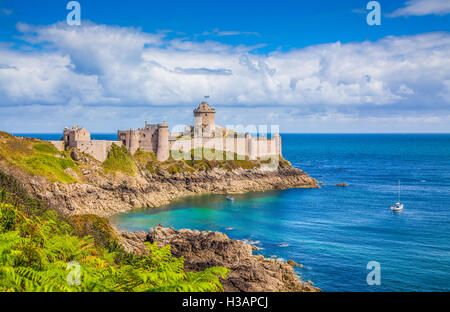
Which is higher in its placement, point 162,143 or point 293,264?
point 162,143

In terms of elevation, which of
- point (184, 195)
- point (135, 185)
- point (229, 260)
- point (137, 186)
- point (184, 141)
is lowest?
point (229, 260)

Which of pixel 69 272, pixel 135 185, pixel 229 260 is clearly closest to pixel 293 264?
pixel 229 260

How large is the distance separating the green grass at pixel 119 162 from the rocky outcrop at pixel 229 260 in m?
27.9

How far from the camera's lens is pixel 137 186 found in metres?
69.1

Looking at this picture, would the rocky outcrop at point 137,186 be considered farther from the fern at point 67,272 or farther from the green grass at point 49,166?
the fern at point 67,272

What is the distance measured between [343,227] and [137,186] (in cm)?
3736

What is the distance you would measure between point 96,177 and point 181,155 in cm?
2641

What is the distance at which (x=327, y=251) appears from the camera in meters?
42.8

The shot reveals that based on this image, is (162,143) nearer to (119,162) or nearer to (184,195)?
(184,195)

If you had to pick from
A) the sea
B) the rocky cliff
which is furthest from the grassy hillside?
the sea

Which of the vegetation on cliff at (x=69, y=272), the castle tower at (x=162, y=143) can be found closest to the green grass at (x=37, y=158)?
the castle tower at (x=162, y=143)

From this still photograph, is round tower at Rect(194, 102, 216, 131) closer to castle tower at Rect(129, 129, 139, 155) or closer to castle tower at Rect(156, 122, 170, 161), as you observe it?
castle tower at Rect(156, 122, 170, 161)

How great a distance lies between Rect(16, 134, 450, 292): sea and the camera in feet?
118
